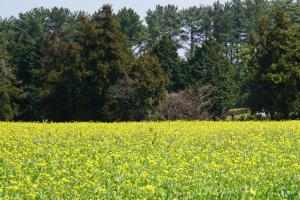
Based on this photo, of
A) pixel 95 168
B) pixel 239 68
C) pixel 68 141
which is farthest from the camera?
pixel 239 68

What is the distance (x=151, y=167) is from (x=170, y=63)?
41.3 metres

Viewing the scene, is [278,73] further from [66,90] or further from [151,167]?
[151,167]

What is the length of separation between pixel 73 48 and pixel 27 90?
34.5ft

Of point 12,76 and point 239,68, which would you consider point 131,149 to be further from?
point 239,68

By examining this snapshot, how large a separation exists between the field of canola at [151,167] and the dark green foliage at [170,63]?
30909mm

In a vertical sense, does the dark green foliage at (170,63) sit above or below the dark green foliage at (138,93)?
above

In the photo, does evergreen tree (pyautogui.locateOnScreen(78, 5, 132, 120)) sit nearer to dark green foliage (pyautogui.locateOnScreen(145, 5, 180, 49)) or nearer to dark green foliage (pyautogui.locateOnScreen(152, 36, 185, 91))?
dark green foliage (pyautogui.locateOnScreen(152, 36, 185, 91))

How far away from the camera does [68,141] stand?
1828 centimetres

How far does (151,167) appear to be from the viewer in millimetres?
12555

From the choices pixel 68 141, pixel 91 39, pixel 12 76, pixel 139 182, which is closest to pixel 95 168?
pixel 139 182

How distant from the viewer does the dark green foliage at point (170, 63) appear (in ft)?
168

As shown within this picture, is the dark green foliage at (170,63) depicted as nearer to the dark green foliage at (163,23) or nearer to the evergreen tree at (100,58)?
the evergreen tree at (100,58)

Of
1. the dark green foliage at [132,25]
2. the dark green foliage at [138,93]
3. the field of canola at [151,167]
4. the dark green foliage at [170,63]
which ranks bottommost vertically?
the field of canola at [151,167]

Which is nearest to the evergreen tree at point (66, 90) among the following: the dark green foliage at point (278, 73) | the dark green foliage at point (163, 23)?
the dark green foliage at point (278, 73)
